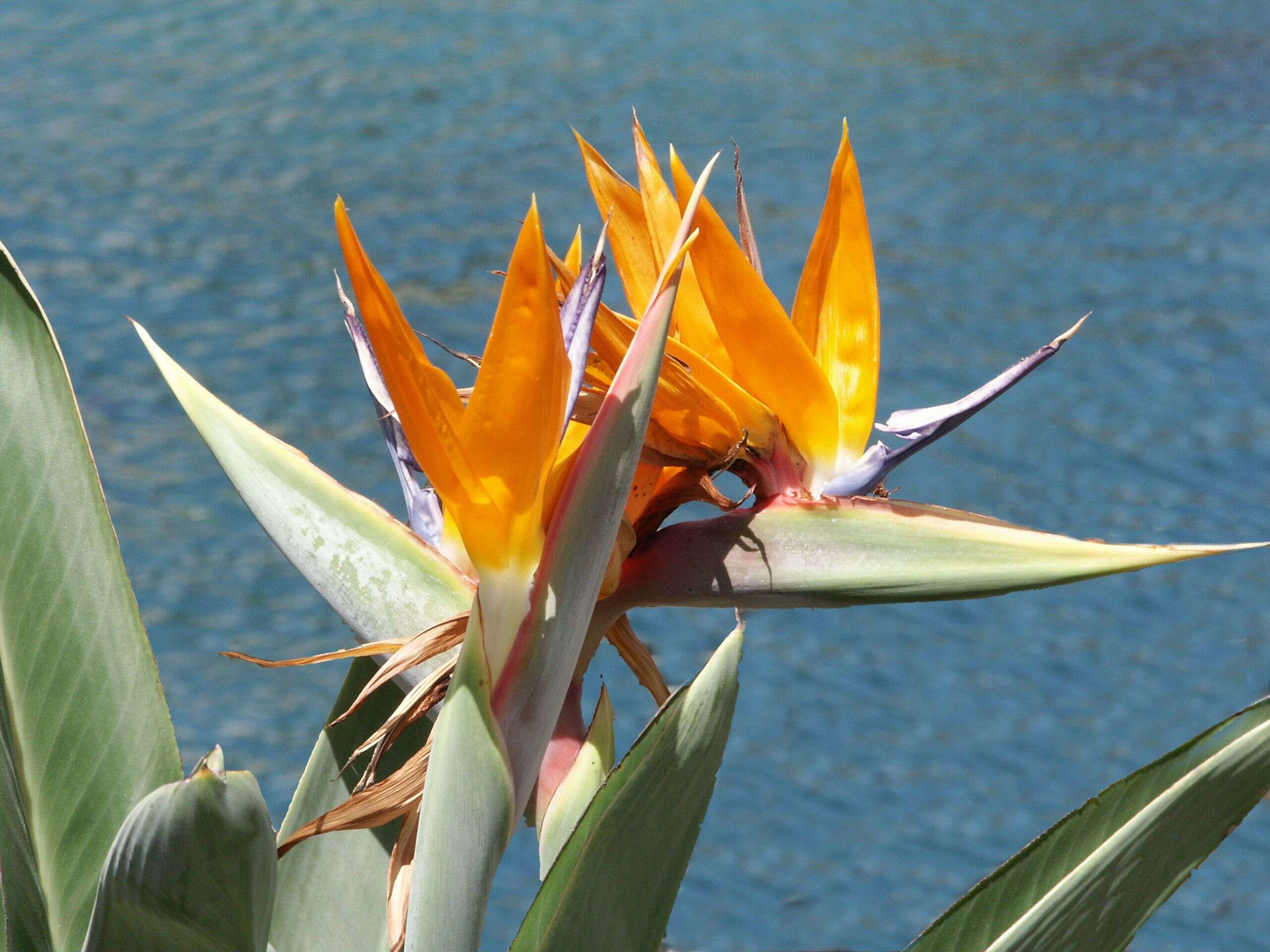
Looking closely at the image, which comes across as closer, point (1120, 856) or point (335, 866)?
point (1120, 856)

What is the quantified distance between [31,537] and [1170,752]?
16.7 inches

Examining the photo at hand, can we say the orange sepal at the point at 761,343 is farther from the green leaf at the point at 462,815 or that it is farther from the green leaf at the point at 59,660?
the green leaf at the point at 59,660

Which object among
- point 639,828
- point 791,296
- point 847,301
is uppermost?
point 847,301

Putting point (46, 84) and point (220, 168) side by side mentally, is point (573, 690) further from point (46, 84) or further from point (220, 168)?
point (46, 84)

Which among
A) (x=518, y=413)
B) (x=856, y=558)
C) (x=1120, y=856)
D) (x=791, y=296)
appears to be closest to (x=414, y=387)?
(x=518, y=413)

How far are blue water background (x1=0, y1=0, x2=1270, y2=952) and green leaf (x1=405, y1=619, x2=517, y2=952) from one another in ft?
4.23

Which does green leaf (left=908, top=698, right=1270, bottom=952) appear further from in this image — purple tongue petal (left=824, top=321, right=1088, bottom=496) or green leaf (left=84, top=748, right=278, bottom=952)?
green leaf (left=84, top=748, right=278, bottom=952)

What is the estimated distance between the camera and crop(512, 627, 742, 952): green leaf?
1.40 ft

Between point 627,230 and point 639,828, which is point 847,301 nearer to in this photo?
point 627,230

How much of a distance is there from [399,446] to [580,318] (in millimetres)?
120

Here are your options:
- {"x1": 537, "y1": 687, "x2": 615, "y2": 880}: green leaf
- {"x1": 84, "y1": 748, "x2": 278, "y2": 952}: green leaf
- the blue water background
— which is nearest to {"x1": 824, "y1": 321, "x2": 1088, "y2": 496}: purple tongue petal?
{"x1": 537, "y1": 687, "x2": 615, "y2": 880}: green leaf

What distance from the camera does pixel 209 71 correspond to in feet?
12.6

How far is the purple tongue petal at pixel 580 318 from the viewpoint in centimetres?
42

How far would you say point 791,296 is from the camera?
2791 millimetres
